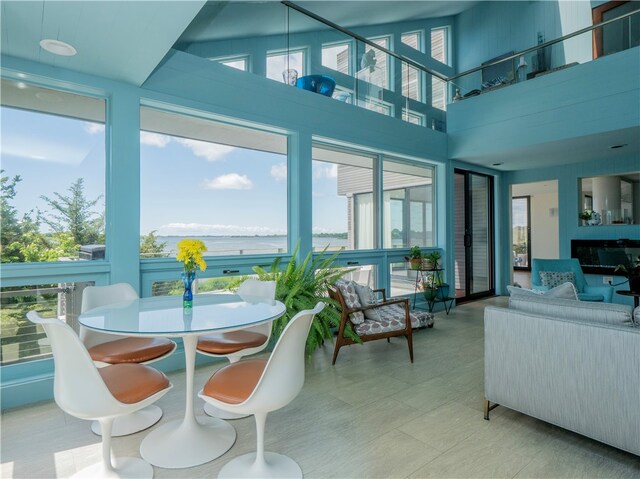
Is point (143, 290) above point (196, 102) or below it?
below

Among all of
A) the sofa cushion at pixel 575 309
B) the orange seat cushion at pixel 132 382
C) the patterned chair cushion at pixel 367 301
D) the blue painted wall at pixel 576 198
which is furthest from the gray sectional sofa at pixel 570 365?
the blue painted wall at pixel 576 198

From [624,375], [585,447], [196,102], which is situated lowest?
[585,447]

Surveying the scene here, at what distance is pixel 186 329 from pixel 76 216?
A: 6.82 feet

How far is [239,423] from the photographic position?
245 cm

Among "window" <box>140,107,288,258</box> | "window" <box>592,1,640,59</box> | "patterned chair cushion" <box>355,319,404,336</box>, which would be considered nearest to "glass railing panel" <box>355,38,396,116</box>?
"window" <box>140,107,288,258</box>

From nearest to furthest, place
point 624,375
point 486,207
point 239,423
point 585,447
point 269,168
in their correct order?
point 624,375
point 585,447
point 239,423
point 269,168
point 486,207

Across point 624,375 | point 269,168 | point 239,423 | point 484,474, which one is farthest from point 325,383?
point 269,168

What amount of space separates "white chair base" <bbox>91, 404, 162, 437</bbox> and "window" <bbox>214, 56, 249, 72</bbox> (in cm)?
343

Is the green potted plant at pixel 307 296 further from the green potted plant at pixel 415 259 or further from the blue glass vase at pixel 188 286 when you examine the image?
the green potted plant at pixel 415 259

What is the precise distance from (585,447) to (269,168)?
3805 mm

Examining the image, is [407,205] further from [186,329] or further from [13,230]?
[13,230]

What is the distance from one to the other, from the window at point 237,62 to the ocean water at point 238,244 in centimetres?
190

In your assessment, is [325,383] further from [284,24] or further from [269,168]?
[284,24]

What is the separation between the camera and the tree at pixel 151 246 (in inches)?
137
